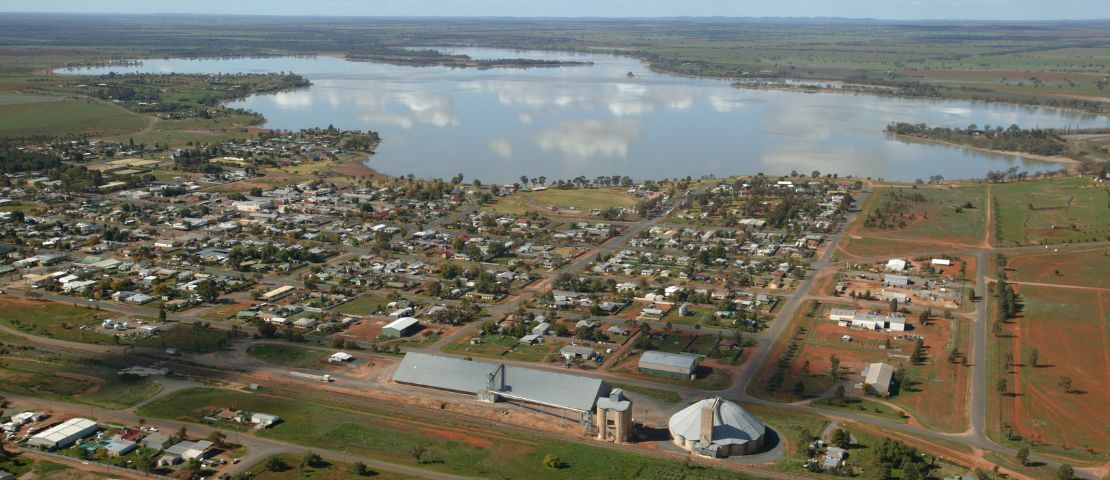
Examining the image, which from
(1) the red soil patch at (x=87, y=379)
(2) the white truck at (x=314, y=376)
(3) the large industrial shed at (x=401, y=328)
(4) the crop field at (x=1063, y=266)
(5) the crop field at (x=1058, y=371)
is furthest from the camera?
(4) the crop field at (x=1063, y=266)

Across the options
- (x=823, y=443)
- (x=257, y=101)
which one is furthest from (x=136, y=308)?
(x=257, y=101)

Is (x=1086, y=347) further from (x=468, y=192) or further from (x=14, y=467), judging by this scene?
(x=468, y=192)

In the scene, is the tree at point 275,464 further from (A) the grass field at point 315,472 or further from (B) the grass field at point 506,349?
(B) the grass field at point 506,349

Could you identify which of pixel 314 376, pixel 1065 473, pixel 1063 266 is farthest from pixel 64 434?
pixel 1063 266

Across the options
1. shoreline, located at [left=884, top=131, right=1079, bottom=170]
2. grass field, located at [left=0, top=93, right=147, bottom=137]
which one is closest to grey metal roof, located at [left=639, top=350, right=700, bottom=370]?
shoreline, located at [left=884, top=131, right=1079, bottom=170]

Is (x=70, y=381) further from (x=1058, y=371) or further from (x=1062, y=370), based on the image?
(x=1062, y=370)

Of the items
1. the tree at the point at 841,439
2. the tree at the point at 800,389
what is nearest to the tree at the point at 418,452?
the tree at the point at 841,439
